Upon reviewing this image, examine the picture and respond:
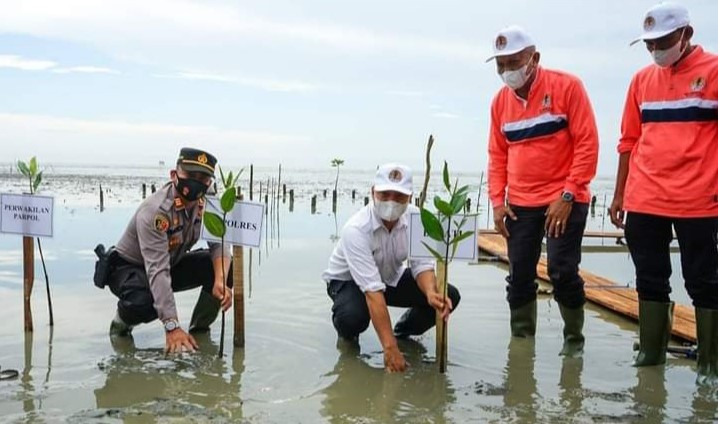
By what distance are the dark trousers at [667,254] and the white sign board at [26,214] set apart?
11.2 feet

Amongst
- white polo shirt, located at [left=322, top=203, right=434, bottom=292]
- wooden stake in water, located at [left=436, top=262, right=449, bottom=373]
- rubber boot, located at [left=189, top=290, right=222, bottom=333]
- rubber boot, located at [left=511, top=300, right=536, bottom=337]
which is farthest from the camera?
rubber boot, located at [left=189, top=290, right=222, bottom=333]

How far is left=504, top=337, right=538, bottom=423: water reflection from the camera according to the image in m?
3.12

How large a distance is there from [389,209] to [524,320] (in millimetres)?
1362

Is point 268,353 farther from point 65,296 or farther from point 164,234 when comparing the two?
point 65,296

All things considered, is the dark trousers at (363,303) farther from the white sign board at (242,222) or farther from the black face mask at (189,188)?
the black face mask at (189,188)

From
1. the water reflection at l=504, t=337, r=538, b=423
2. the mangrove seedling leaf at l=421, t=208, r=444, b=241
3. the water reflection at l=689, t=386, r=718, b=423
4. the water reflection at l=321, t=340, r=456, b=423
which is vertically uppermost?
the mangrove seedling leaf at l=421, t=208, r=444, b=241

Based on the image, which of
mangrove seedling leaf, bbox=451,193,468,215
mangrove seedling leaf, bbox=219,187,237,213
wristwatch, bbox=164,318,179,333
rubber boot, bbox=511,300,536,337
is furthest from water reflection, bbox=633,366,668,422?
wristwatch, bbox=164,318,179,333

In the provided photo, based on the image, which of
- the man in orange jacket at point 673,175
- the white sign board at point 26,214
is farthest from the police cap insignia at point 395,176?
the white sign board at point 26,214

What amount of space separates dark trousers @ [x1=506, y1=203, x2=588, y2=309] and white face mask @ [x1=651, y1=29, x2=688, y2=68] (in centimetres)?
90

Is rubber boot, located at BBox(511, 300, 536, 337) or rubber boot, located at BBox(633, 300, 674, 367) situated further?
rubber boot, located at BBox(511, 300, 536, 337)

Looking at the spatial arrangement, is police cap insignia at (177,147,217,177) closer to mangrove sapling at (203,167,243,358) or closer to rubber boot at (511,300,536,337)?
mangrove sapling at (203,167,243,358)

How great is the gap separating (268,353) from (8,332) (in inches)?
67.7

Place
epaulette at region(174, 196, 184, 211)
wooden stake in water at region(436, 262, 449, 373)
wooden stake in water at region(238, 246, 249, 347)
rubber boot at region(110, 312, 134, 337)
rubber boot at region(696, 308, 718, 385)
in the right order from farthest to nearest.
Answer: rubber boot at region(110, 312, 134, 337) → epaulette at region(174, 196, 184, 211) → wooden stake in water at region(238, 246, 249, 347) → wooden stake in water at region(436, 262, 449, 373) → rubber boot at region(696, 308, 718, 385)

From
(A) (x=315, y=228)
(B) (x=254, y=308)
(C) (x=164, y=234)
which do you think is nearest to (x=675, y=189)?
(C) (x=164, y=234)
